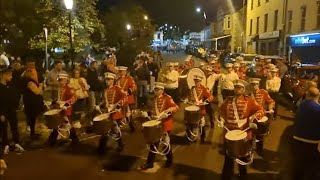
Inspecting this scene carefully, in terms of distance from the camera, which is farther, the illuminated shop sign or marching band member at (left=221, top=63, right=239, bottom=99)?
the illuminated shop sign

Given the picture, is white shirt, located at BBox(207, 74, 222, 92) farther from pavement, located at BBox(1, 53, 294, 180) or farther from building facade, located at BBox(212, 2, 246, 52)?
building facade, located at BBox(212, 2, 246, 52)

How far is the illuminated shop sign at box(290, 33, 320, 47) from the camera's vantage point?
1125 inches

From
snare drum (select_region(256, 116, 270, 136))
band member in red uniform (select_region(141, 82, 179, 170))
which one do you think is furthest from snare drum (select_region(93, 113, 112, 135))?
snare drum (select_region(256, 116, 270, 136))

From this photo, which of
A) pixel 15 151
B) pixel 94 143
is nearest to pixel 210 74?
pixel 94 143

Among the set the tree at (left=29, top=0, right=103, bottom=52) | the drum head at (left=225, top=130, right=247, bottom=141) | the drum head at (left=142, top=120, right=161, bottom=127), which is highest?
the tree at (left=29, top=0, right=103, bottom=52)

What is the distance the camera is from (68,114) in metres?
10.5

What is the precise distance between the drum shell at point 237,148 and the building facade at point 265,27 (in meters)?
30.3

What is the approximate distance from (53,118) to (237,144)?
4515 millimetres

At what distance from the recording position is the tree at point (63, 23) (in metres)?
23.1

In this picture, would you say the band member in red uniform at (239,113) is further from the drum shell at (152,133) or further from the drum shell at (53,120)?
the drum shell at (53,120)

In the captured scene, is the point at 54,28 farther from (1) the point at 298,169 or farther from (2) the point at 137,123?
(1) the point at 298,169

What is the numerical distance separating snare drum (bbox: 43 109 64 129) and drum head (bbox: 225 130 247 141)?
4.22 meters

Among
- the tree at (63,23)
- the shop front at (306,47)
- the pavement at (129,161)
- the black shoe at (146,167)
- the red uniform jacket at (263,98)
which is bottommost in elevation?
the pavement at (129,161)

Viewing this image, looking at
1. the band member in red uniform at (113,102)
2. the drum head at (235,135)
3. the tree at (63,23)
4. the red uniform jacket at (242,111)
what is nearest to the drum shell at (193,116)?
the band member in red uniform at (113,102)
